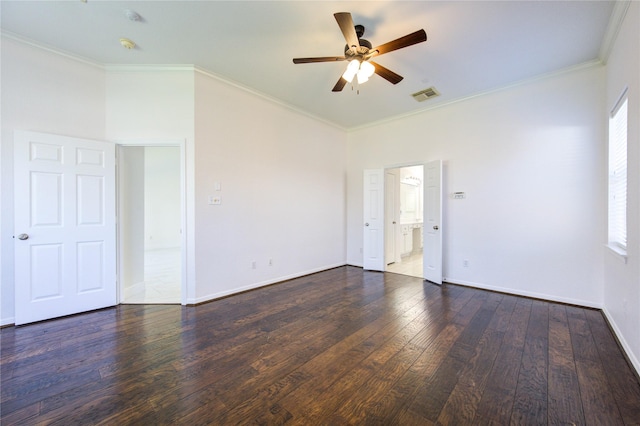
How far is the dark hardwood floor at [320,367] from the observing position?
164 centimetres

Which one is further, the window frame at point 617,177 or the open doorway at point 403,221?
the open doorway at point 403,221

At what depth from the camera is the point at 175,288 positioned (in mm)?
4195

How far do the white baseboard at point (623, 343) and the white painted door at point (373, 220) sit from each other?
313cm

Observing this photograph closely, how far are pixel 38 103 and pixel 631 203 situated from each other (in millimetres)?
6081

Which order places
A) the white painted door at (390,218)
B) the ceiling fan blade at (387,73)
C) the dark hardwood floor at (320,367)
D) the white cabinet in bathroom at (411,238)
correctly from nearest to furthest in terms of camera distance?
the dark hardwood floor at (320,367) < the ceiling fan blade at (387,73) < the white painted door at (390,218) < the white cabinet in bathroom at (411,238)

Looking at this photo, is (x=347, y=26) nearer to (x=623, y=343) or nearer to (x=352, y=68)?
(x=352, y=68)

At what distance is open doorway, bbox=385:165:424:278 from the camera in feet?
18.7

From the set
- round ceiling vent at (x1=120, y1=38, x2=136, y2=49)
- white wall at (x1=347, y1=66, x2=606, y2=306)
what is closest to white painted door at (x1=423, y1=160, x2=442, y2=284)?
white wall at (x1=347, y1=66, x2=606, y2=306)

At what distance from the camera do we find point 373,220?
18.1 ft

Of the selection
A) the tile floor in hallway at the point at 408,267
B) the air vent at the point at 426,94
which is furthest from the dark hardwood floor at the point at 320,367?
the air vent at the point at 426,94

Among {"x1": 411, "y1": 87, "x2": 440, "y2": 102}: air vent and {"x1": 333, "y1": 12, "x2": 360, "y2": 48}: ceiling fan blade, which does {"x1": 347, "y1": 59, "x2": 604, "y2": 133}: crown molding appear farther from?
{"x1": 333, "y1": 12, "x2": 360, "y2": 48}: ceiling fan blade

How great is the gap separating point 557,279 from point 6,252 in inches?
265

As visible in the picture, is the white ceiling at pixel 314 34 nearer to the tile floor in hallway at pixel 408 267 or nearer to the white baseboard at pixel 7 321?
the white baseboard at pixel 7 321

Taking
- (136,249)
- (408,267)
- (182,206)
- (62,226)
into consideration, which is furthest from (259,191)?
(408,267)
